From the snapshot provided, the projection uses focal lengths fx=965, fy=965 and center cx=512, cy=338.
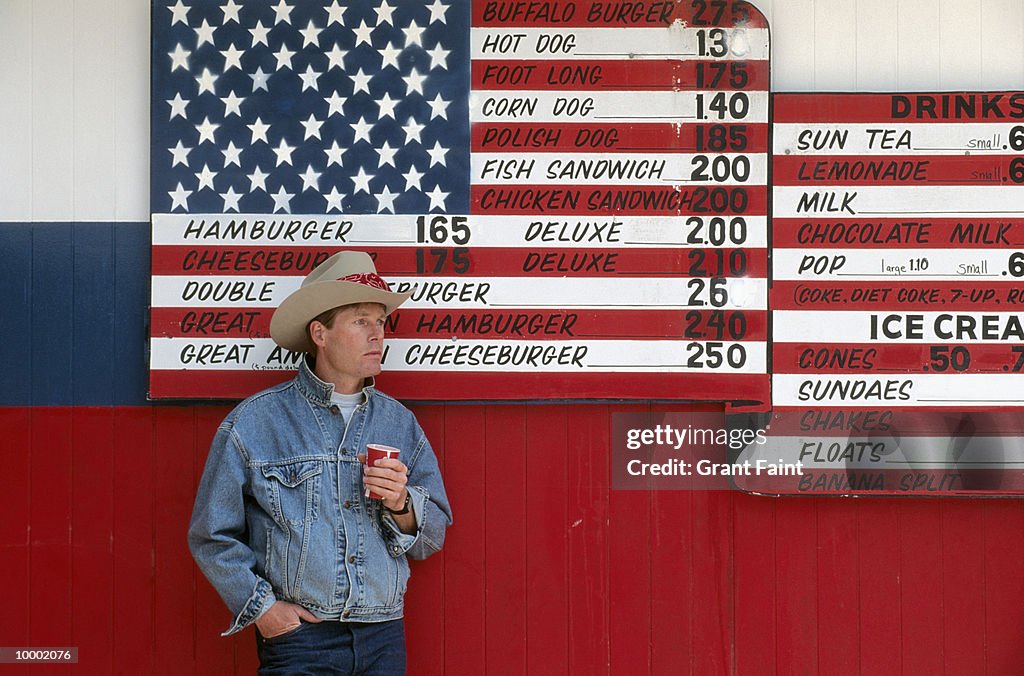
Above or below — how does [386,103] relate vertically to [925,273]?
above

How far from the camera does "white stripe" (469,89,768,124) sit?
3949mm

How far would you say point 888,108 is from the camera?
155 inches

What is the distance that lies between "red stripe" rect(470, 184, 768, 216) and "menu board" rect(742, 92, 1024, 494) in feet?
0.59

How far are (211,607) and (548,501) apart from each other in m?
1.45

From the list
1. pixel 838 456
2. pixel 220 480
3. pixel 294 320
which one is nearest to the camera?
pixel 220 480

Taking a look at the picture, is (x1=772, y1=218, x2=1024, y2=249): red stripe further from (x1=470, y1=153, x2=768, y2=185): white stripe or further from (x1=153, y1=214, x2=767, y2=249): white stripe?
(x1=470, y1=153, x2=768, y2=185): white stripe

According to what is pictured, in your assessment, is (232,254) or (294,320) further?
(232,254)

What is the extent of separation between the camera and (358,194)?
395 cm

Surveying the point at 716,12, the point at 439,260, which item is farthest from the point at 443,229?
the point at 716,12

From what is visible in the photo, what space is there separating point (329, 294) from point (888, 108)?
7.80 ft

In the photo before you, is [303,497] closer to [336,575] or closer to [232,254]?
[336,575]

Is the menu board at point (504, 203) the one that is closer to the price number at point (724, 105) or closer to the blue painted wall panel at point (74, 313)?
the price number at point (724, 105)

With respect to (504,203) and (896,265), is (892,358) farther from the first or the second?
(504,203)

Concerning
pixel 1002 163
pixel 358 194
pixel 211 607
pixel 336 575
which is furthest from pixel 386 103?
pixel 1002 163
